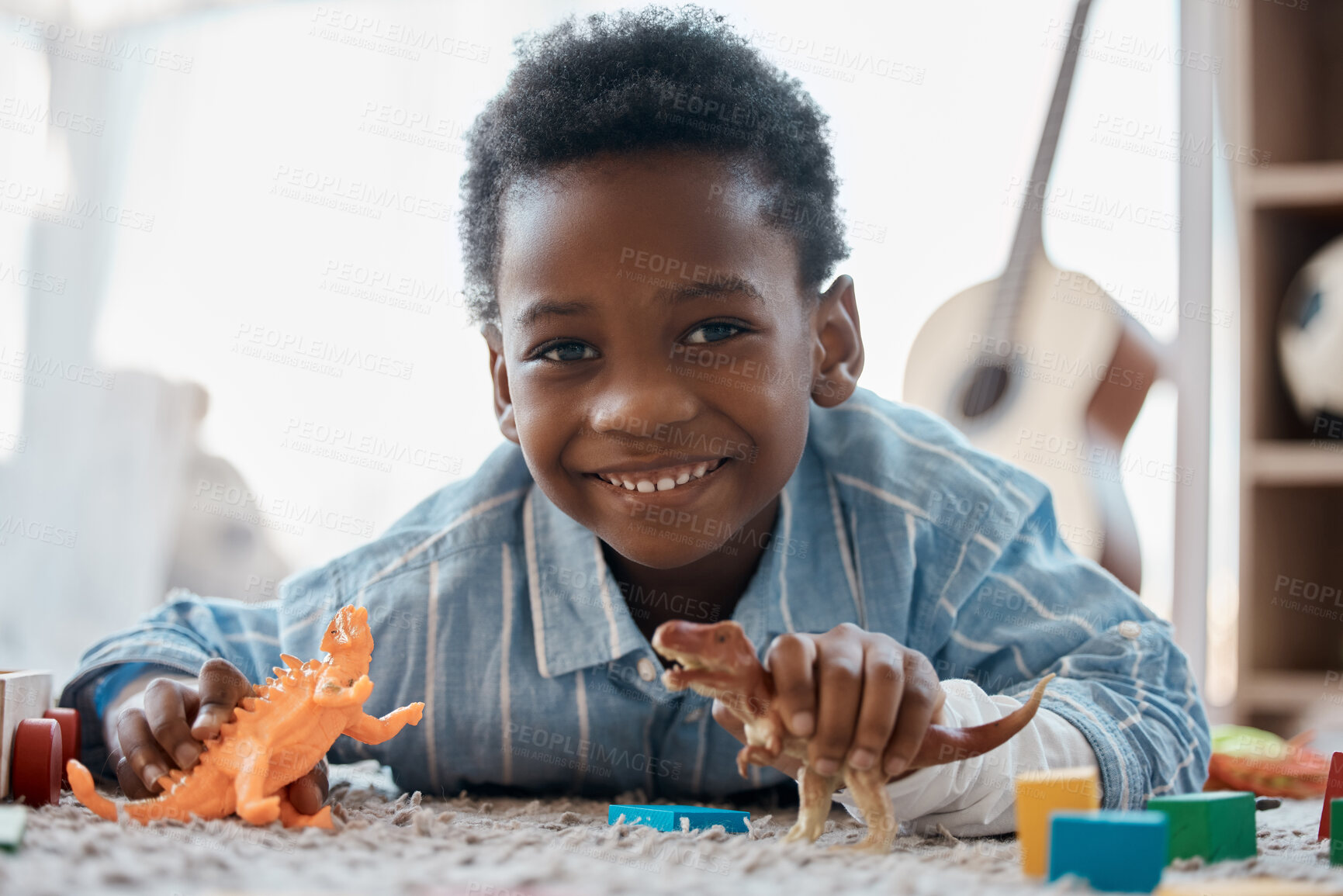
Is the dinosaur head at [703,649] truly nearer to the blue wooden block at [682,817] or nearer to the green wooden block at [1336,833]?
the blue wooden block at [682,817]

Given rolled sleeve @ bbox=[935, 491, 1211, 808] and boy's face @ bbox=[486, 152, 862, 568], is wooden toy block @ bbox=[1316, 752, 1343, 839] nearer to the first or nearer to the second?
rolled sleeve @ bbox=[935, 491, 1211, 808]

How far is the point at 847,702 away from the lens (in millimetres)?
582

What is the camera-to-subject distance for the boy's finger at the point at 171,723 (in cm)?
73

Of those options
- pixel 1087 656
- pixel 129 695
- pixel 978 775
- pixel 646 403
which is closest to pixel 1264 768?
pixel 1087 656

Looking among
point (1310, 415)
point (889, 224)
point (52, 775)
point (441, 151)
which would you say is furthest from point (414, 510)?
point (1310, 415)

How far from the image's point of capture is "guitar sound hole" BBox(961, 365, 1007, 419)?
172 centimetres

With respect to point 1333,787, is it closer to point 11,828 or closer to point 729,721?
point 729,721

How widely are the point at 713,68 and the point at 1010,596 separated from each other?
0.53 metres

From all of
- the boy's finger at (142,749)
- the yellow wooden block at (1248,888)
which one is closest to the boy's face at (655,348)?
the boy's finger at (142,749)

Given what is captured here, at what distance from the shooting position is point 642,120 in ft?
2.94

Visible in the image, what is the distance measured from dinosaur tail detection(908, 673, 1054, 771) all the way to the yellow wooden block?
12 centimetres

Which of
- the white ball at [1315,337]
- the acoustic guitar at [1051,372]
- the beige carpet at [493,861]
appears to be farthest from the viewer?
the acoustic guitar at [1051,372]

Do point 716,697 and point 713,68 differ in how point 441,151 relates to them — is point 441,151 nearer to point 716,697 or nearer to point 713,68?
point 713,68

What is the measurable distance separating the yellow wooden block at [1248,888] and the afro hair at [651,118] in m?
0.57
